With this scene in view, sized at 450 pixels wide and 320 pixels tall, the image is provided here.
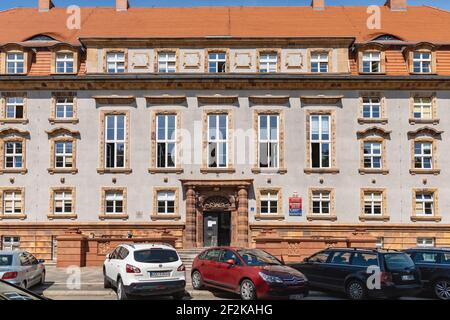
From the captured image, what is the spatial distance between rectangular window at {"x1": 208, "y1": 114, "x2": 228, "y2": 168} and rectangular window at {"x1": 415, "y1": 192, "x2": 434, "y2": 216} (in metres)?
11.9

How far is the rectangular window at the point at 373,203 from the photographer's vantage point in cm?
2941

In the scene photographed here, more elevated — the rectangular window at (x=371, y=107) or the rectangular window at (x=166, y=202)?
the rectangular window at (x=371, y=107)

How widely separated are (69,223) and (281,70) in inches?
638

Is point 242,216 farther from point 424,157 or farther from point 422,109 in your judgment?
point 422,109

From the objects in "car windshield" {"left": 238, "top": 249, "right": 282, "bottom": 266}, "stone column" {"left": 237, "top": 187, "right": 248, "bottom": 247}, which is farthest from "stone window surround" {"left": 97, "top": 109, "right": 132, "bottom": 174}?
"car windshield" {"left": 238, "top": 249, "right": 282, "bottom": 266}

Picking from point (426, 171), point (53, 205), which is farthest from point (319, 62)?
point (53, 205)

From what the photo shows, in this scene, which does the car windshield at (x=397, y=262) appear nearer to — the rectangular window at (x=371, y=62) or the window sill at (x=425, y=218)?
the window sill at (x=425, y=218)

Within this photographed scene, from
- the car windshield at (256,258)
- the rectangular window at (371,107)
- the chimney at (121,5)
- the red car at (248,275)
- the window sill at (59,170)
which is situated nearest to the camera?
the red car at (248,275)

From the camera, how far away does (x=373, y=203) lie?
96.7 ft

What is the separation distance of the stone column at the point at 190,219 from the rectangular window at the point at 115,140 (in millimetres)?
4631

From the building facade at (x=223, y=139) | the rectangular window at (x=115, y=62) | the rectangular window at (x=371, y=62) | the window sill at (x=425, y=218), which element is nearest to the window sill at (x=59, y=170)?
the building facade at (x=223, y=139)

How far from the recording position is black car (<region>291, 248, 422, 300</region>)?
13.6 m

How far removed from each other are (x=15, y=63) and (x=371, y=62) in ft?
74.5

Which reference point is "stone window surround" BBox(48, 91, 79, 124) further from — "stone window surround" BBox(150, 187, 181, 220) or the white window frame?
the white window frame
